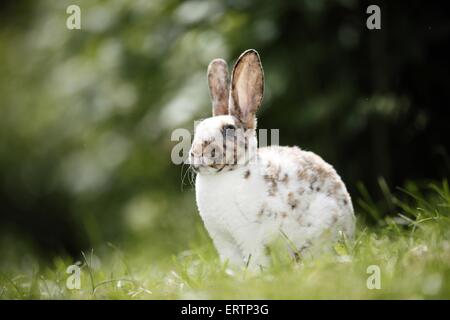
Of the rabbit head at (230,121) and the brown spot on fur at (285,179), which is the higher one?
the rabbit head at (230,121)

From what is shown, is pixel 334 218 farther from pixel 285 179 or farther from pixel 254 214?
pixel 254 214

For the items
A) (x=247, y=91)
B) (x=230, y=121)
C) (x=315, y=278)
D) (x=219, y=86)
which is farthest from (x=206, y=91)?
(x=315, y=278)

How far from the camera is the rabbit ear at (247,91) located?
3.21 meters

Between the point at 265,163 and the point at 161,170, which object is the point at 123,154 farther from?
the point at 265,163

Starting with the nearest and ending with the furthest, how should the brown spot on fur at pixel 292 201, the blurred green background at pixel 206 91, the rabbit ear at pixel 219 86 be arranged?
the brown spot on fur at pixel 292 201, the rabbit ear at pixel 219 86, the blurred green background at pixel 206 91

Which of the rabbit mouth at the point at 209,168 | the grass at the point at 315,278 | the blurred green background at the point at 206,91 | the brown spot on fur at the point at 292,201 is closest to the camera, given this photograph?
the grass at the point at 315,278

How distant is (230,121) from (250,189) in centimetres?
33

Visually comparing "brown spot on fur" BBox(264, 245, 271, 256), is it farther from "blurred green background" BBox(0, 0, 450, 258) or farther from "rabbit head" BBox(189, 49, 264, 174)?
"blurred green background" BBox(0, 0, 450, 258)

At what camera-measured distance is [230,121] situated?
313 centimetres

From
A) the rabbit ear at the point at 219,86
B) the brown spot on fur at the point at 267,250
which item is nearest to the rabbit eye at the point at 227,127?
the rabbit ear at the point at 219,86

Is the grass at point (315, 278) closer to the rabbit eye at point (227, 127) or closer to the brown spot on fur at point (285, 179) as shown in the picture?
the brown spot on fur at point (285, 179)

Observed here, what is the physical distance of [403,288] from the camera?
2.62 meters

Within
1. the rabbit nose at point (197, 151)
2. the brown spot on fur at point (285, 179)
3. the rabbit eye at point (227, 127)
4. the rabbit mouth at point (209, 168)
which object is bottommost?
the brown spot on fur at point (285, 179)
